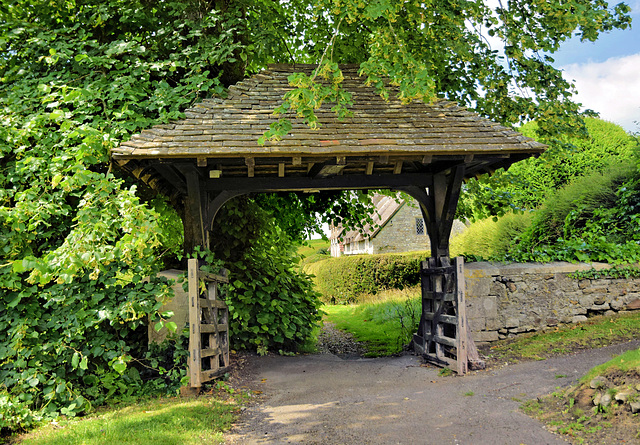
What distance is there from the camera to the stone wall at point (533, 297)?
328 inches

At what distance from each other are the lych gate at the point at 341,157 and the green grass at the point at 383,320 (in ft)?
7.17

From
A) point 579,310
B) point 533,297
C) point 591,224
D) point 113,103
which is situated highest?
point 113,103

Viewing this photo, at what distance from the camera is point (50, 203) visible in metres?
6.12

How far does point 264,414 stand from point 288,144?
318 centimetres

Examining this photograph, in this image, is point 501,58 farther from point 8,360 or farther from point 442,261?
point 8,360

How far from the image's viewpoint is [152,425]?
4.80 meters

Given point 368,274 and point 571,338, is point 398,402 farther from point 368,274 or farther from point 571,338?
point 368,274

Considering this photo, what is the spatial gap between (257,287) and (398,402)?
12.9ft

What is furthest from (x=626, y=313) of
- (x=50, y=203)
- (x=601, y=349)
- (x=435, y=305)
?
(x=50, y=203)

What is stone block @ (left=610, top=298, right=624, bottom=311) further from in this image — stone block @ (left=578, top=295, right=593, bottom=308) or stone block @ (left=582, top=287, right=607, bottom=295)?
stone block @ (left=578, top=295, right=593, bottom=308)

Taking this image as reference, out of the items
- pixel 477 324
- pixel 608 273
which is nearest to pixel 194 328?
pixel 477 324

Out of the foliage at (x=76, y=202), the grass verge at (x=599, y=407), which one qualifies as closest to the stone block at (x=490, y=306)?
the grass verge at (x=599, y=407)

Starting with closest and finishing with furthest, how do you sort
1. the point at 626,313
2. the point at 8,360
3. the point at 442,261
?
the point at 8,360
the point at 442,261
the point at 626,313

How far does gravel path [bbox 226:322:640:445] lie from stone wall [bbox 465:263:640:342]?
4.95 ft
